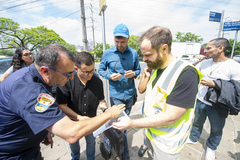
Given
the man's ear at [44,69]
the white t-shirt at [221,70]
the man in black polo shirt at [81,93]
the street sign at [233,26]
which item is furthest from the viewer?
the street sign at [233,26]

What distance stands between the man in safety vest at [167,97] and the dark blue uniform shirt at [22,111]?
0.68 meters

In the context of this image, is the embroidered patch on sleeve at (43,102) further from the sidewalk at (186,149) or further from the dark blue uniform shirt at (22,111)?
the sidewalk at (186,149)

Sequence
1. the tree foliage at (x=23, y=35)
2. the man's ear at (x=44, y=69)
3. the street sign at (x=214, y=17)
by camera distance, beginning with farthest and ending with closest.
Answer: the tree foliage at (x=23, y=35) < the street sign at (x=214, y=17) < the man's ear at (x=44, y=69)

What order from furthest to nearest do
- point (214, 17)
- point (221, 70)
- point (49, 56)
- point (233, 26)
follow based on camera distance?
1. point (233, 26)
2. point (214, 17)
3. point (221, 70)
4. point (49, 56)

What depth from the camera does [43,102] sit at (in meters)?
0.86

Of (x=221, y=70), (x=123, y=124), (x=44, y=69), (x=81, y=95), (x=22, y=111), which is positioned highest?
(x=44, y=69)

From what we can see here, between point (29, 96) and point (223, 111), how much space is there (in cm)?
272

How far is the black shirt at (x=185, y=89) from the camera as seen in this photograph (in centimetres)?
98

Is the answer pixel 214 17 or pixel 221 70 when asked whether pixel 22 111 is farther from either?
pixel 214 17

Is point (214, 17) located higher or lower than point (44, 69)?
higher

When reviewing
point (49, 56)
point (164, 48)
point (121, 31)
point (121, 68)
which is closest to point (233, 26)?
point (121, 31)

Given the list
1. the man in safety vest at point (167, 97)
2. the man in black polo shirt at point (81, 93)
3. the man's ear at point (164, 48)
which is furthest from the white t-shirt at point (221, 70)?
the man in black polo shirt at point (81, 93)

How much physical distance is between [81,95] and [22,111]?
80 cm

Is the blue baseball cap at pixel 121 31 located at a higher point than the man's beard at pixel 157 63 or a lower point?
higher
